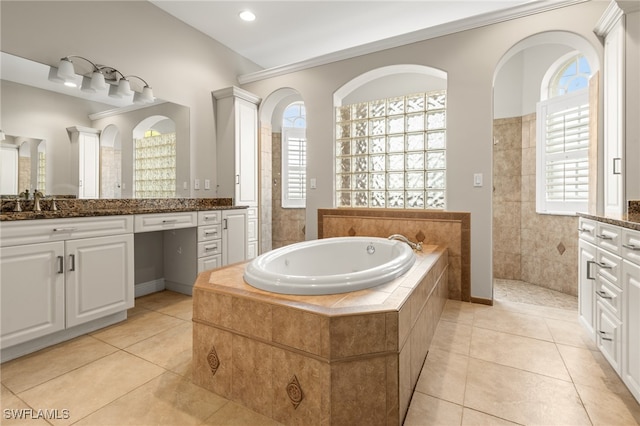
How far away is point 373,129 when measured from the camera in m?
3.26

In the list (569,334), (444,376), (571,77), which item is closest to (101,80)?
(444,376)

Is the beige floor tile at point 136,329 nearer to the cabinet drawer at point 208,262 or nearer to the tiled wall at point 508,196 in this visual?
the cabinet drawer at point 208,262

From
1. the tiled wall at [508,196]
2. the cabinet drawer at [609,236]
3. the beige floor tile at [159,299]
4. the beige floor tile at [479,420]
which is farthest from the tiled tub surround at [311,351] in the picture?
the tiled wall at [508,196]

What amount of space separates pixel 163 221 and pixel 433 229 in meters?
2.40

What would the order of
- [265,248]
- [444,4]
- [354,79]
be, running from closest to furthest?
1. [444,4]
2. [354,79]
3. [265,248]

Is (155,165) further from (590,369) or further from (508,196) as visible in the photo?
(508,196)

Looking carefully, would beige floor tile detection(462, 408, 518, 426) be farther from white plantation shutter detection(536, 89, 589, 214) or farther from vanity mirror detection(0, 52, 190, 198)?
vanity mirror detection(0, 52, 190, 198)

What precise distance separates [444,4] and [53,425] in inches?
157

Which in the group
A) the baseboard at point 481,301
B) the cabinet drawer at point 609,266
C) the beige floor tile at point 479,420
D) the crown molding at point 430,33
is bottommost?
the beige floor tile at point 479,420

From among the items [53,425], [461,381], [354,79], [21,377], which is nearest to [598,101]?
[354,79]

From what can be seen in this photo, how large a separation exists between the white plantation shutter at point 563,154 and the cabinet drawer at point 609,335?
1800 mm

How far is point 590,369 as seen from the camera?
1625 millimetres

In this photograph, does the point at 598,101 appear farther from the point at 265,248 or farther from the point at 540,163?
the point at 265,248

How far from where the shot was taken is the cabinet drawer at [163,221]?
235 cm
